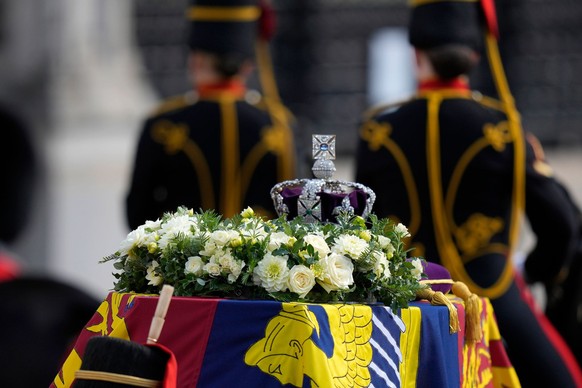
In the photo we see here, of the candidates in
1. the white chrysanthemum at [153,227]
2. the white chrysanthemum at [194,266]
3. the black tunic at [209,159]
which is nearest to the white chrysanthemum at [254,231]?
the white chrysanthemum at [194,266]

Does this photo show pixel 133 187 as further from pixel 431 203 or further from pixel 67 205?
pixel 67 205

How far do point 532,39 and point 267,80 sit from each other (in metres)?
4.49

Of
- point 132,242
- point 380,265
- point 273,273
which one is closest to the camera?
point 273,273

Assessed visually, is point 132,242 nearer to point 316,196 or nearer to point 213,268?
point 213,268

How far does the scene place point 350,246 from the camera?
162 inches

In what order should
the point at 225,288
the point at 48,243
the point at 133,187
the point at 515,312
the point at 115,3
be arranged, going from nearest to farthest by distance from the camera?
1. the point at 225,288
2. the point at 515,312
3. the point at 133,187
4. the point at 48,243
5. the point at 115,3

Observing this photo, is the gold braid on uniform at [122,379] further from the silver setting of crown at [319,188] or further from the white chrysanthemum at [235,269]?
the silver setting of crown at [319,188]

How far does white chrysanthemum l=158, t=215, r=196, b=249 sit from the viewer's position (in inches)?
165

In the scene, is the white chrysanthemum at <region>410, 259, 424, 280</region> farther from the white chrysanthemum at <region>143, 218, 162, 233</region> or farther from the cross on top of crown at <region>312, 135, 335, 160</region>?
the white chrysanthemum at <region>143, 218, 162, 233</region>

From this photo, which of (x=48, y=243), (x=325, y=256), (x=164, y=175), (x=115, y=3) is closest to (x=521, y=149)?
(x=164, y=175)

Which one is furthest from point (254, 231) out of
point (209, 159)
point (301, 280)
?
point (209, 159)

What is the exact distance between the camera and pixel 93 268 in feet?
40.7

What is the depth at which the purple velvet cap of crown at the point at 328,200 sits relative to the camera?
443 centimetres

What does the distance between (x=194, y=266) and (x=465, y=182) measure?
2.31 meters
